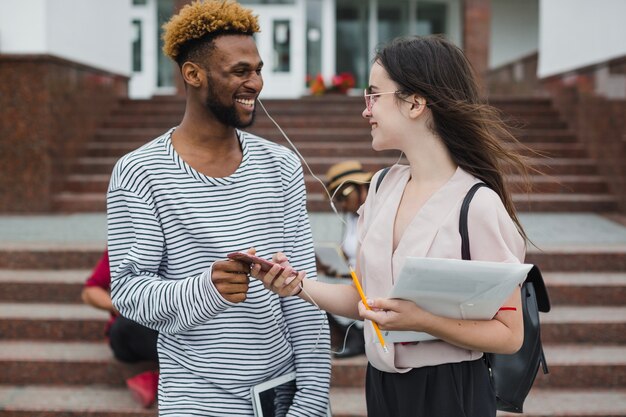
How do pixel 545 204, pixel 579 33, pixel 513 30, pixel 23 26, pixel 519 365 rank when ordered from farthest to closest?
1. pixel 513 30
2. pixel 579 33
3. pixel 545 204
4. pixel 23 26
5. pixel 519 365

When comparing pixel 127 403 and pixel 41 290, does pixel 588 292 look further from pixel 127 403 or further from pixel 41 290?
pixel 41 290

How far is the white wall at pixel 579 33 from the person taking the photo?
27.5 ft

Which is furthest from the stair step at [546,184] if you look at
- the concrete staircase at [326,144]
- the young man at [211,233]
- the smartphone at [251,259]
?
the smartphone at [251,259]

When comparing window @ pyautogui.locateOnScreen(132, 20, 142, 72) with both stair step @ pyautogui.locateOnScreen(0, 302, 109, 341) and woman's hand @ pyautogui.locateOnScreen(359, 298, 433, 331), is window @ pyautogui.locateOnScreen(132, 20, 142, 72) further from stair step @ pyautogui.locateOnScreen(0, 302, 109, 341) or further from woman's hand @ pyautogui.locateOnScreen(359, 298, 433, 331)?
woman's hand @ pyautogui.locateOnScreen(359, 298, 433, 331)

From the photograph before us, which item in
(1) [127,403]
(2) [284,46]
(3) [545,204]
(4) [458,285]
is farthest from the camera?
(2) [284,46]

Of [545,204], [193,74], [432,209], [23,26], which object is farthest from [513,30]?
[432,209]

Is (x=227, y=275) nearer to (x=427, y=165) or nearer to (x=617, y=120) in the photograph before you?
(x=427, y=165)

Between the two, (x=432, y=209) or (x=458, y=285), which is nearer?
(x=458, y=285)

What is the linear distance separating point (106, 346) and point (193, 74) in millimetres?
3280

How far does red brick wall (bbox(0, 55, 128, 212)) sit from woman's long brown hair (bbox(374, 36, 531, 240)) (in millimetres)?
6718

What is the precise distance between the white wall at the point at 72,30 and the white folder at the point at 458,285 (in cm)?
712

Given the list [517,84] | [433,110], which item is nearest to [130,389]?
[433,110]

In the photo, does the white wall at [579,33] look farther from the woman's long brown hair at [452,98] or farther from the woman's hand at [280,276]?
the woman's hand at [280,276]

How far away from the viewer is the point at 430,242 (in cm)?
189
